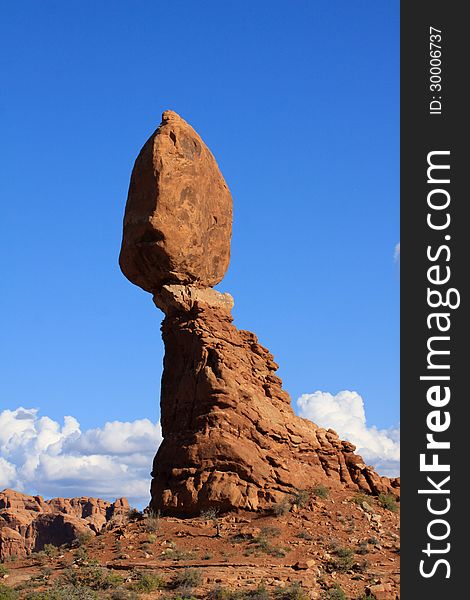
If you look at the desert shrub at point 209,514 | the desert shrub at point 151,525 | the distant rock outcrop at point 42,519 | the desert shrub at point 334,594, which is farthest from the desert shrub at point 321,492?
the distant rock outcrop at point 42,519

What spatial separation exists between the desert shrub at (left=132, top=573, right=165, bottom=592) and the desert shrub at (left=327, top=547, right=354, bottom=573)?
4.95 meters

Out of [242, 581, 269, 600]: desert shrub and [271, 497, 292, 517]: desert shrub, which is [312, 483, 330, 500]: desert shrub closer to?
[271, 497, 292, 517]: desert shrub

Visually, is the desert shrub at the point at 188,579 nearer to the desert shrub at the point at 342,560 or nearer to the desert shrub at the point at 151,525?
the desert shrub at the point at 151,525

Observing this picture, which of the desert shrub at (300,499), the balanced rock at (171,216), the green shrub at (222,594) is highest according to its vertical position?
the balanced rock at (171,216)

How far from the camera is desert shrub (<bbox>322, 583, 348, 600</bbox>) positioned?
2648cm

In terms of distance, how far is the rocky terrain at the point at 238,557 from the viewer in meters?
26.9

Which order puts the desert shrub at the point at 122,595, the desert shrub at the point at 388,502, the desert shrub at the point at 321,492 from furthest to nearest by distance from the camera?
the desert shrub at the point at 388,502 < the desert shrub at the point at 321,492 < the desert shrub at the point at 122,595

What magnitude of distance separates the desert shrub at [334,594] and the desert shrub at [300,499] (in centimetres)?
539

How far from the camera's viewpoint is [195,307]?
35156 mm

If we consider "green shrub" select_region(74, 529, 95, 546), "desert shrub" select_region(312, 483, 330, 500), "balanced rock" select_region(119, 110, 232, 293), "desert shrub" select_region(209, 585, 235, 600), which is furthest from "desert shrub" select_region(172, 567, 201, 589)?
"balanced rock" select_region(119, 110, 232, 293)

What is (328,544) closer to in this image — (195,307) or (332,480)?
(332,480)

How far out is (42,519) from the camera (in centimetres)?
7638

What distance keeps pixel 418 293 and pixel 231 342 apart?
14.5m

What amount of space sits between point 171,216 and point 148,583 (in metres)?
13.2
